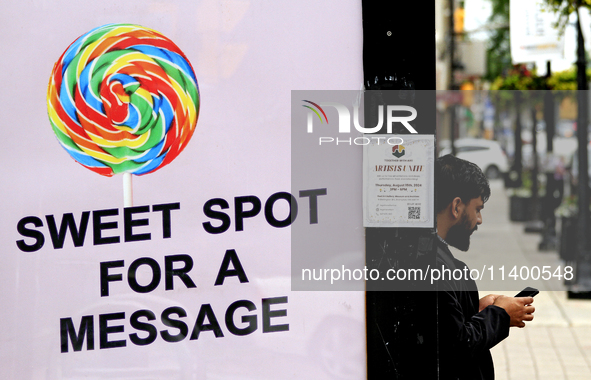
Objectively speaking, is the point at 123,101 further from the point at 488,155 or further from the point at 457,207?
the point at 488,155

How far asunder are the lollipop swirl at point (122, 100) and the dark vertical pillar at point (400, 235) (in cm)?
69

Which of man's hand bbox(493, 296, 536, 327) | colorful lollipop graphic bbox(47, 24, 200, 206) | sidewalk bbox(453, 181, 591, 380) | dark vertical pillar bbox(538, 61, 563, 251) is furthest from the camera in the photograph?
dark vertical pillar bbox(538, 61, 563, 251)

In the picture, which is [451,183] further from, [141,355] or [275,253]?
[141,355]

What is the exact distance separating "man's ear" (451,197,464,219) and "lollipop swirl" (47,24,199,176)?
1.06 metres

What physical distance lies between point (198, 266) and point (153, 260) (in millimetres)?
169

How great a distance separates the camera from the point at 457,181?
2617mm

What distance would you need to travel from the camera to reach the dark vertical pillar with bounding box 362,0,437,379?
2.31 meters

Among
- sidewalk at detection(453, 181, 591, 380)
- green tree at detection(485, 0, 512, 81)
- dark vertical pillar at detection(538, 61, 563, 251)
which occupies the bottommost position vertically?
sidewalk at detection(453, 181, 591, 380)

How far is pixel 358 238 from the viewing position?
7.78 feet

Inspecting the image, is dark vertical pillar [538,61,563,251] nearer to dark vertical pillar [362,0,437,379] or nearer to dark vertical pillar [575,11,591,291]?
dark vertical pillar [575,11,591,291]

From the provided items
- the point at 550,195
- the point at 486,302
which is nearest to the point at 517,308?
the point at 486,302

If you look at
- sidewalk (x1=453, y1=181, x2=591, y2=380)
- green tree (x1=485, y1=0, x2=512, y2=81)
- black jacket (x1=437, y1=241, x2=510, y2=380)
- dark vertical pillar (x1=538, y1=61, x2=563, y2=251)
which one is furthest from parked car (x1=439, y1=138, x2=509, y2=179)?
black jacket (x1=437, y1=241, x2=510, y2=380)

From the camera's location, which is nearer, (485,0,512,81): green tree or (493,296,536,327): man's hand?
(493,296,536,327): man's hand

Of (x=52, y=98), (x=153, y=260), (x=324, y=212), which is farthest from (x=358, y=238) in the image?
(x=52, y=98)
